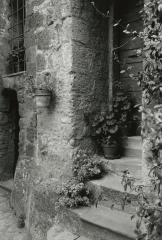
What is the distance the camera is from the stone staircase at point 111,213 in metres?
2.33

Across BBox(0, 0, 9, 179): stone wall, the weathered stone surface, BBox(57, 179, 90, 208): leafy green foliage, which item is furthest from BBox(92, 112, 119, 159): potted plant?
BBox(0, 0, 9, 179): stone wall

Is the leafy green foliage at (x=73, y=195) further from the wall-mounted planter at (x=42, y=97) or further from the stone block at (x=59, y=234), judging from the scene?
the wall-mounted planter at (x=42, y=97)

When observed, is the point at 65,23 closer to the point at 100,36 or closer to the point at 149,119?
the point at 100,36

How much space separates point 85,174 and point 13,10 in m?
3.78

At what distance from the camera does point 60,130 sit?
3338mm

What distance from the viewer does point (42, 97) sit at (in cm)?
321

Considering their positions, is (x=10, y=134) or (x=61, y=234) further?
(x=10, y=134)

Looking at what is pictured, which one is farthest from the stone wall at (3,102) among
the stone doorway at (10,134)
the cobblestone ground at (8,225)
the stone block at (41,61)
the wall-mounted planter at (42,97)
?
the wall-mounted planter at (42,97)

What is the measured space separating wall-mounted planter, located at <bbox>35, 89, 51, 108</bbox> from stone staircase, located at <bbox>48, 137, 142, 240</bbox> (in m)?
1.14

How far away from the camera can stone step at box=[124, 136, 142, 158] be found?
3.34 m

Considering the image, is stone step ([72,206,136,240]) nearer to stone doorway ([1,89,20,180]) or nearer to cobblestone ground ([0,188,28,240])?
cobblestone ground ([0,188,28,240])

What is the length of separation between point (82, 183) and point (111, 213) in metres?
0.52

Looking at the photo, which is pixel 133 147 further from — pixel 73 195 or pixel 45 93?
pixel 45 93

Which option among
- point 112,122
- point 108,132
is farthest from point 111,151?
point 112,122
